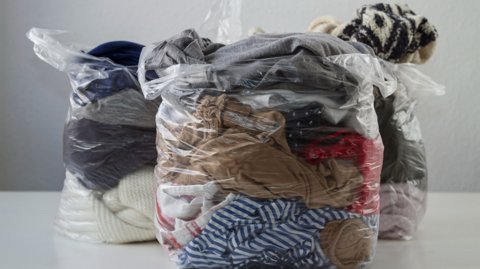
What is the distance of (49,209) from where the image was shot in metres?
0.98

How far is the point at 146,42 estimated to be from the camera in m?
1.25

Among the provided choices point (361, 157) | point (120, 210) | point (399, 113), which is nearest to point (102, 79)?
point (120, 210)

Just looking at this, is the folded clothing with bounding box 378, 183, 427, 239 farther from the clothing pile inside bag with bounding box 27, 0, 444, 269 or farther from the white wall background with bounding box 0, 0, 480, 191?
the white wall background with bounding box 0, 0, 480, 191

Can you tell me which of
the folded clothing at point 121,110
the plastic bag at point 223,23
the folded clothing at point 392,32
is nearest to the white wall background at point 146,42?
the plastic bag at point 223,23

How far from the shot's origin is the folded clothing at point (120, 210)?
0.68 meters

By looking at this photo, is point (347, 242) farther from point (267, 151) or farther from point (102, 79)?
point (102, 79)

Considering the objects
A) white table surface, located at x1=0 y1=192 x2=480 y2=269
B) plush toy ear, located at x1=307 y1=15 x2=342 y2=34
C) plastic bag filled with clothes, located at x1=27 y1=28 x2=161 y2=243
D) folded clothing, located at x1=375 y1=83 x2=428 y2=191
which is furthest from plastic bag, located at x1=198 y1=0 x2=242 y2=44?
white table surface, located at x1=0 y1=192 x2=480 y2=269

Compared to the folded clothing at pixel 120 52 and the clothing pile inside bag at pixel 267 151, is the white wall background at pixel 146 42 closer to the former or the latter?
the folded clothing at pixel 120 52

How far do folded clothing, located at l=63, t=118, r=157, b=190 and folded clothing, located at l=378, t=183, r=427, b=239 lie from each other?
444 millimetres

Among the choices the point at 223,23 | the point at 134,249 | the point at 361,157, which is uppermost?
the point at 223,23

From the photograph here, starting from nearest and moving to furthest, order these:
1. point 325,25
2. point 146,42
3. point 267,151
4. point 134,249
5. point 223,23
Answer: point 267,151 → point 134,249 → point 325,25 → point 223,23 → point 146,42

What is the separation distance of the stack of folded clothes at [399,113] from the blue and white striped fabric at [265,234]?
0.81ft

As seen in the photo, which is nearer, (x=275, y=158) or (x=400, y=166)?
(x=275, y=158)

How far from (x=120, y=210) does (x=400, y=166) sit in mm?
535
